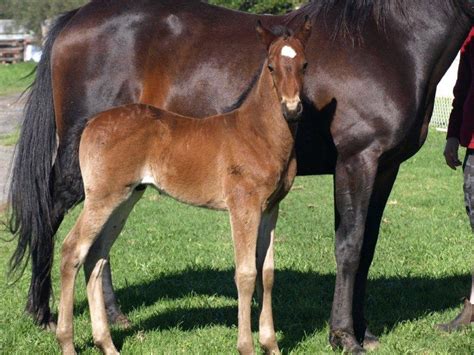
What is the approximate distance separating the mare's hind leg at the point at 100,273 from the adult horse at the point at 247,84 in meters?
0.12

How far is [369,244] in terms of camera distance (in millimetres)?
5234

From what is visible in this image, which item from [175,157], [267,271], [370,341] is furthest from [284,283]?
[175,157]

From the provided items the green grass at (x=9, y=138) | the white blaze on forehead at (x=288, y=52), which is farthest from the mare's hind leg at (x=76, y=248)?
the green grass at (x=9, y=138)

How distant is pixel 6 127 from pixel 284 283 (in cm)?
1285

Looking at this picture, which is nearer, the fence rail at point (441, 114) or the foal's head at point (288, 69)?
the foal's head at point (288, 69)

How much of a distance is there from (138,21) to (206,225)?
10.7 ft

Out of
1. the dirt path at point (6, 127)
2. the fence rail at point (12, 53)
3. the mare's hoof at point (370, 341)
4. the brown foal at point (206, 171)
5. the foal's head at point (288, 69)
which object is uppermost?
the foal's head at point (288, 69)

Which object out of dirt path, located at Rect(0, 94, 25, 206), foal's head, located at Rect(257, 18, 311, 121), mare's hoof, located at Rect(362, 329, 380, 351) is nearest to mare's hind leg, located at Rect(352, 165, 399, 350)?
mare's hoof, located at Rect(362, 329, 380, 351)

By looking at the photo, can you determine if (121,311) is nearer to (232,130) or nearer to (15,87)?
(232,130)

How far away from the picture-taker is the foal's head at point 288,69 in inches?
154

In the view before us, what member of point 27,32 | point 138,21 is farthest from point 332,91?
point 27,32

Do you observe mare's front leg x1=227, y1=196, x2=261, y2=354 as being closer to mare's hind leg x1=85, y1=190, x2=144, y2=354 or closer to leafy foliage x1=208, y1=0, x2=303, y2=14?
mare's hind leg x1=85, y1=190, x2=144, y2=354

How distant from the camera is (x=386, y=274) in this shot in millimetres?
6578

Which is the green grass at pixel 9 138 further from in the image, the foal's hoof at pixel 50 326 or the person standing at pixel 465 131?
the person standing at pixel 465 131
